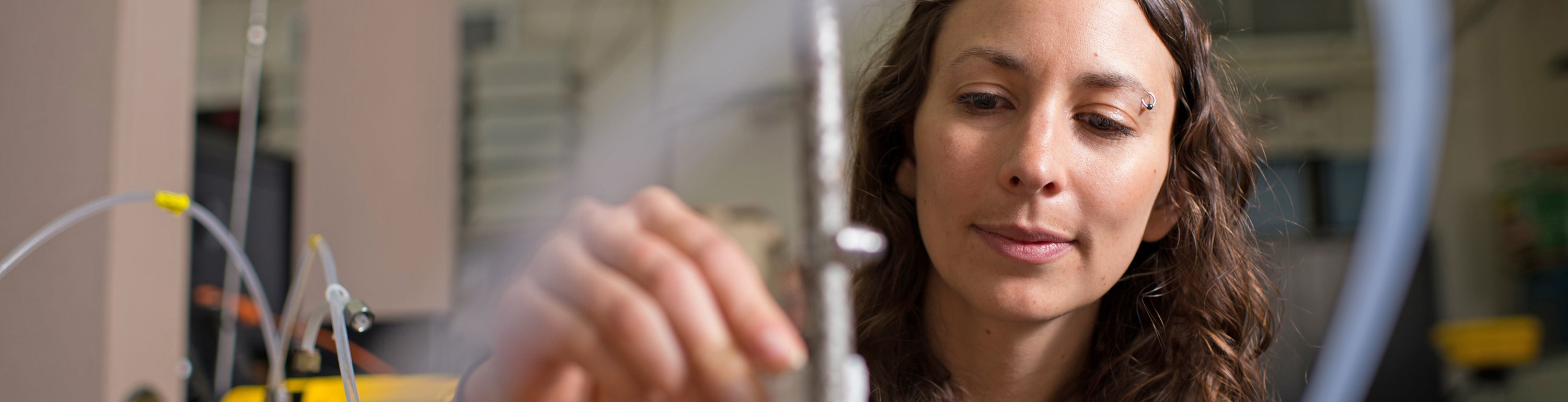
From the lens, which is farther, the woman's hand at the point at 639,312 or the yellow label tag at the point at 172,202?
the yellow label tag at the point at 172,202

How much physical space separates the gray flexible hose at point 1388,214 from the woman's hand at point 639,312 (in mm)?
293

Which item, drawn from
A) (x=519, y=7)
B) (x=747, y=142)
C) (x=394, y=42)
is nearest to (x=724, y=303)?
(x=747, y=142)

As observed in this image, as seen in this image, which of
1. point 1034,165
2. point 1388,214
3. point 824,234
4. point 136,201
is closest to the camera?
point 824,234

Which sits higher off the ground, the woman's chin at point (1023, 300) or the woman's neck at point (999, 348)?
the woman's chin at point (1023, 300)

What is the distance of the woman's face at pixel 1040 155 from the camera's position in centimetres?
52

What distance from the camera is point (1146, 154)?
1.87 ft

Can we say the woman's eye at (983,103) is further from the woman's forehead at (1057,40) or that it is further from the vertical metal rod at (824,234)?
the vertical metal rod at (824,234)

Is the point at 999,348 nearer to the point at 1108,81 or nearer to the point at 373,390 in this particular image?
the point at 1108,81

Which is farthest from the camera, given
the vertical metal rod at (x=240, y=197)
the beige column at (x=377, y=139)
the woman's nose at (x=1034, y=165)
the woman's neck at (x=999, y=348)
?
the beige column at (x=377, y=139)

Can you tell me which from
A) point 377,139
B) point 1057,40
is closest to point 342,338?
point 1057,40

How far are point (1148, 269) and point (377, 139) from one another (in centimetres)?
170

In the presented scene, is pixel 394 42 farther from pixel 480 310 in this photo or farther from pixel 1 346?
pixel 480 310

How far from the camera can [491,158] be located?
2.65 metres

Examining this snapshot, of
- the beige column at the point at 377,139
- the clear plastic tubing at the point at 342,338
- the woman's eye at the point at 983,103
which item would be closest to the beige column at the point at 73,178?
the beige column at the point at 377,139
